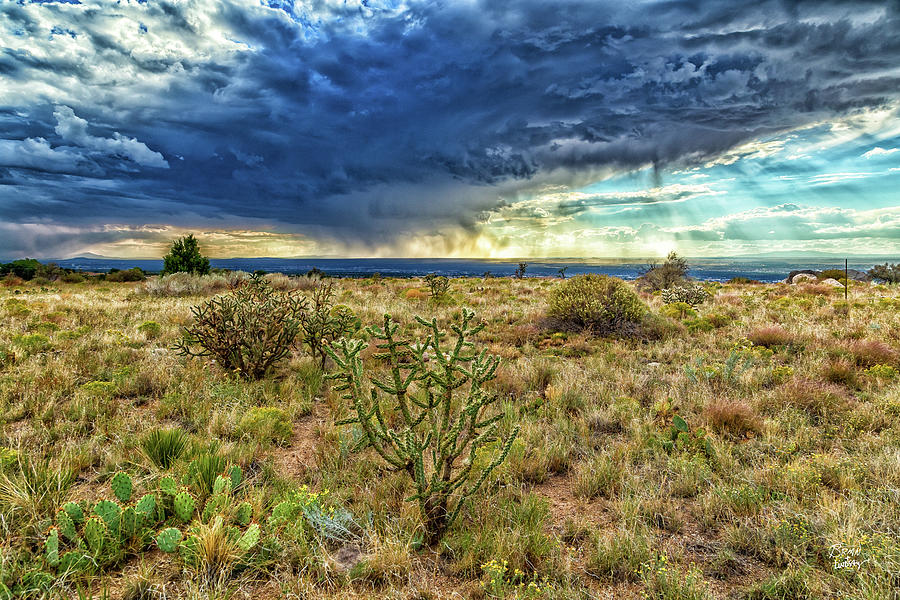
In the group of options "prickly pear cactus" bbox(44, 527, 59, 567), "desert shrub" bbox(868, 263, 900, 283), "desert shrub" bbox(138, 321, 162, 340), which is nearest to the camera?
"prickly pear cactus" bbox(44, 527, 59, 567)

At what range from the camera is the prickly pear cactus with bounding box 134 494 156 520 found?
2.90 m

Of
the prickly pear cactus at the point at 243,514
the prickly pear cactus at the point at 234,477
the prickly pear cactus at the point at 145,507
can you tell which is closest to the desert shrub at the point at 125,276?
the prickly pear cactus at the point at 234,477

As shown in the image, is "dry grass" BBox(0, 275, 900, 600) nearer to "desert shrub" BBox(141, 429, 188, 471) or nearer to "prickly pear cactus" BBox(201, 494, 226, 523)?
"desert shrub" BBox(141, 429, 188, 471)

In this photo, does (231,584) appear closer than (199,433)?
Yes

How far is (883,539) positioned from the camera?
2.64 metres

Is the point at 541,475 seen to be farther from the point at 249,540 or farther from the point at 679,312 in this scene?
the point at 679,312

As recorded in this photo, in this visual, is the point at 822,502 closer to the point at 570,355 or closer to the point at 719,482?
the point at 719,482

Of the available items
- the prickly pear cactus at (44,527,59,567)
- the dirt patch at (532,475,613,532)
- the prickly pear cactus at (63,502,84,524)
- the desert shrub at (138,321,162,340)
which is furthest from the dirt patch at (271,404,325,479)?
the desert shrub at (138,321,162,340)

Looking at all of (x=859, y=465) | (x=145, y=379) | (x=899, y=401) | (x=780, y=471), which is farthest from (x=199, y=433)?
(x=899, y=401)

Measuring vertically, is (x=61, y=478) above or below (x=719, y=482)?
above

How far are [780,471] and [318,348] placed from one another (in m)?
6.85

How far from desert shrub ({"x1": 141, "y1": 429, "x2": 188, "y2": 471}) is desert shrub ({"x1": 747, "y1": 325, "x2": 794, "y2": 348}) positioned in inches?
413

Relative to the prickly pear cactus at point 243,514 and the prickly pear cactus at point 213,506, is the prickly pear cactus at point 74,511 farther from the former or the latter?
the prickly pear cactus at point 243,514

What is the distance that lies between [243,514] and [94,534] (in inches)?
33.9
